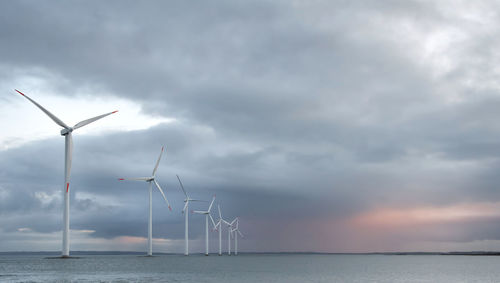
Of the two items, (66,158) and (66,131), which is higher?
(66,131)

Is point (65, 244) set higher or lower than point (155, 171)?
lower

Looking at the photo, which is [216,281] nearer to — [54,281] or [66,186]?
[54,281]

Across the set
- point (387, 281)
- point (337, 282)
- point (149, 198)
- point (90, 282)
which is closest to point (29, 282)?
point (90, 282)

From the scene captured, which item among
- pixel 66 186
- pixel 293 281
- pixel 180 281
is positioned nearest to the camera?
pixel 180 281

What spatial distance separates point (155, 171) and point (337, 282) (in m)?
94.6

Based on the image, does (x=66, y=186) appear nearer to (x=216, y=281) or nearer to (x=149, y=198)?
(x=216, y=281)

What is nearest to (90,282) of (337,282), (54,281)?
(54,281)

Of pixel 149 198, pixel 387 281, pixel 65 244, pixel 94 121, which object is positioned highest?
pixel 94 121

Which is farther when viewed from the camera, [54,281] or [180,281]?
[180,281]

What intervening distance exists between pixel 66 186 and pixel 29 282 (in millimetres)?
33996

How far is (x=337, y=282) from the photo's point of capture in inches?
3642

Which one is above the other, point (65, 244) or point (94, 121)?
point (94, 121)

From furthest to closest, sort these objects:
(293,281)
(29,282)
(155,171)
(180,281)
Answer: (155,171) < (293,281) < (180,281) < (29,282)

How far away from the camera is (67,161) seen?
109 metres
